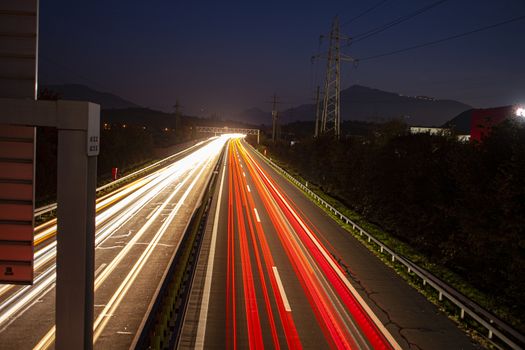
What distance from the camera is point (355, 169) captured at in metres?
29.5

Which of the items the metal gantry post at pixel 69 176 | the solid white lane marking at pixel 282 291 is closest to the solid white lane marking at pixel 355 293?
the solid white lane marking at pixel 282 291

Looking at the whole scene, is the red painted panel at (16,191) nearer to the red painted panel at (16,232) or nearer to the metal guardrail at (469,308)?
the red painted panel at (16,232)

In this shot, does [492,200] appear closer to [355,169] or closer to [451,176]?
[451,176]

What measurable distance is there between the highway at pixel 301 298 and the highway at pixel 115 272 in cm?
161

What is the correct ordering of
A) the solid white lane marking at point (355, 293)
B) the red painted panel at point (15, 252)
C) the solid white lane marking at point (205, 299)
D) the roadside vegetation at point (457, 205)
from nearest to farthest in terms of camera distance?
the red painted panel at point (15, 252) → the solid white lane marking at point (205, 299) → the solid white lane marking at point (355, 293) → the roadside vegetation at point (457, 205)

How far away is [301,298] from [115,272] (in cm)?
642

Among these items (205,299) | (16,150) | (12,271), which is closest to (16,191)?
(16,150)

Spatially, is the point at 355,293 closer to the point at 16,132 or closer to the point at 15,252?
the point at 15,252

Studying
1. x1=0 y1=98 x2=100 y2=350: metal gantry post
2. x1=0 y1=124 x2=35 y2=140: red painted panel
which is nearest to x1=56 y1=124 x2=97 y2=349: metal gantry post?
x1=0 y1=98 x2=100 y2=350: metal gantry post

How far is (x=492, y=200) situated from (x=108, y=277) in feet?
41.6

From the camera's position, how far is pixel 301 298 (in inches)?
486

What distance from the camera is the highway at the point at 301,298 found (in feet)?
→ 32.4

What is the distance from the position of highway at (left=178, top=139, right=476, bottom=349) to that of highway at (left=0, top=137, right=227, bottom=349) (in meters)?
1.61

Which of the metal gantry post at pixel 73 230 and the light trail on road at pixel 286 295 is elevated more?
the metal gantry post at pixel 73 230
